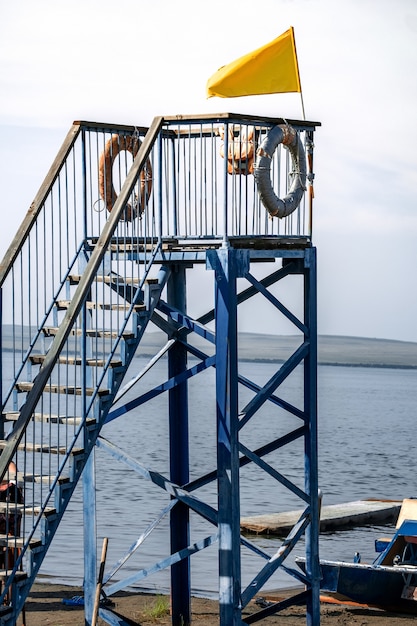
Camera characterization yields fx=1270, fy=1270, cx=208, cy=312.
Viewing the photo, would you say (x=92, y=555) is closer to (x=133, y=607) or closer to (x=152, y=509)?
(x=133, y=607)

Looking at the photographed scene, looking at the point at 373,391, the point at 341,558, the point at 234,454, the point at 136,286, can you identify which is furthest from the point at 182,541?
the point at 373,391

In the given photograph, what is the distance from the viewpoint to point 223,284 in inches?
565

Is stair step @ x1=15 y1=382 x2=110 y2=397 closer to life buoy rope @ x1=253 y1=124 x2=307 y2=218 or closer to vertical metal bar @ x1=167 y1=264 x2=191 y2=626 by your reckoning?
vertical metal bar @ x1=167 y1=264 x2=191 y2=626

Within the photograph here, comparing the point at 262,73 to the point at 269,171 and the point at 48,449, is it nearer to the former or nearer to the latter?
the point at 269,171

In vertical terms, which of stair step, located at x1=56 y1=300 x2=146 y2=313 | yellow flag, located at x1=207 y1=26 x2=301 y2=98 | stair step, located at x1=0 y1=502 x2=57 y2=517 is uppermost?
yellow flag, located at x1=207 y1=26 x2=301 y2=98

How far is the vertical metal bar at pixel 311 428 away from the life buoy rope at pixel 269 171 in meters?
0.70

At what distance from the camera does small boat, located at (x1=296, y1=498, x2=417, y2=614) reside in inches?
770

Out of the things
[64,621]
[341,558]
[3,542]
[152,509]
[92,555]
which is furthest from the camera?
[152,509]

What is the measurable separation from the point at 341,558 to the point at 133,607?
403 inches

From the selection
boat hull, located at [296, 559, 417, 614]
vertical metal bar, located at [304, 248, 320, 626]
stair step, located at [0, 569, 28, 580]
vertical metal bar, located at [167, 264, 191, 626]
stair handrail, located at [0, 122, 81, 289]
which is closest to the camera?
stair step, located at [0, 569, 28, 580]

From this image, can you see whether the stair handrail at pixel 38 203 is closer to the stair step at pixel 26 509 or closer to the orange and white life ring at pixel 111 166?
the orange and white life ring at pixel 111 166

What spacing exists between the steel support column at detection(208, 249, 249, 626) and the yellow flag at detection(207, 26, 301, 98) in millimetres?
2376

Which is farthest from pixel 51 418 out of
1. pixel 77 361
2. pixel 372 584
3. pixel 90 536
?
pixel 372 584

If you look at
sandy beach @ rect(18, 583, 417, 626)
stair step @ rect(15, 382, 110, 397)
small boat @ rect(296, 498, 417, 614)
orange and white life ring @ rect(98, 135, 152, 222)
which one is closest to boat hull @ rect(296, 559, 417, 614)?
small boat @ rect(296, 498, 417, 614)
